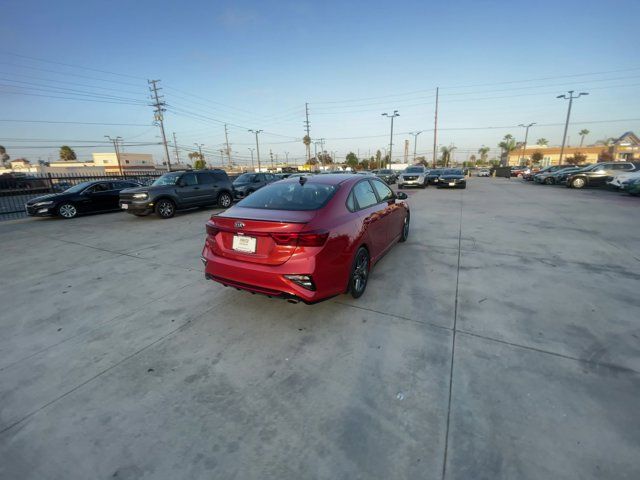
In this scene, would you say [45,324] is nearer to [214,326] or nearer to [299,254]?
[214,326]

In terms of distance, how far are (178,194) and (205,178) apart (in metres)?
1.44

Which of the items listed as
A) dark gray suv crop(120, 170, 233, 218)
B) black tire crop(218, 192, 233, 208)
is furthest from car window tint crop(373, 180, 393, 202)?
black tire crop(218, 192, 233, 208)

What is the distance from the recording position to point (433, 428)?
1.96 m

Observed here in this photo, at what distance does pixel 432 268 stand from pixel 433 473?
3479mm

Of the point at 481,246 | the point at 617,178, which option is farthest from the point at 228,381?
the point at 617,178

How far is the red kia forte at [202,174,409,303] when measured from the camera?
292cm

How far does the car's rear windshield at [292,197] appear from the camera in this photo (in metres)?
3.48

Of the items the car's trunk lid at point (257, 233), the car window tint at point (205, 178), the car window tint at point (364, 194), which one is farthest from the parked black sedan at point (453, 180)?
the car's trunk lid at point (257, 233)

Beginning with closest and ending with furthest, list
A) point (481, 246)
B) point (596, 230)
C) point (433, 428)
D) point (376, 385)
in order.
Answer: point (433, 428)
point (376, 385)
point (481, 246)
point (596, 230)

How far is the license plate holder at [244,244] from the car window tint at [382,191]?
2519 mm

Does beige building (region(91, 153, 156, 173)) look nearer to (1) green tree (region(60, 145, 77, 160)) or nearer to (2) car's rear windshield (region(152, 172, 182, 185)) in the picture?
(1) green tree (region(60, 145, 77, 160))

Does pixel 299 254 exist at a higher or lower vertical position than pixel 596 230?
higher

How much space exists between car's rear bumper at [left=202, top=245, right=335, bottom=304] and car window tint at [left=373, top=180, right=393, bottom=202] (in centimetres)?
233

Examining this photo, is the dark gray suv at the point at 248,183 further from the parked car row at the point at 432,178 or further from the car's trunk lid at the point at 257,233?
the car's trunk lid at the point at 257,233
